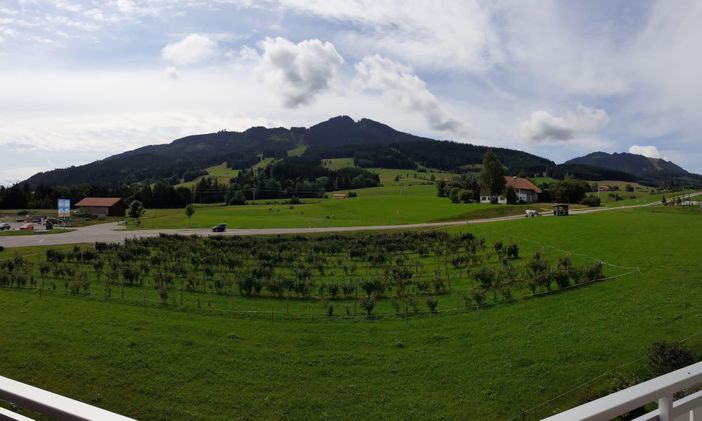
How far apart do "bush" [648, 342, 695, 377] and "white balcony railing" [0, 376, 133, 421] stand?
15730mm

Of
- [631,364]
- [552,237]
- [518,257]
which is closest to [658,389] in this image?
[631,364]

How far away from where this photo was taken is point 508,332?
792 inches

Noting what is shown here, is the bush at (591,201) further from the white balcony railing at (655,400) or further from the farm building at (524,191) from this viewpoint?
the white balcony railing at (655,400)

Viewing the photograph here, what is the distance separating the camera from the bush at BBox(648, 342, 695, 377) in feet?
45.5

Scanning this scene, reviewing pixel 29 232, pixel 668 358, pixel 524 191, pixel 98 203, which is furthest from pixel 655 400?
pixel 98 203

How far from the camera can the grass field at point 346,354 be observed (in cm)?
1534

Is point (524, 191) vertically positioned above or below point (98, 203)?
above

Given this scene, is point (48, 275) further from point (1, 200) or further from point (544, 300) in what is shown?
point (1, 200)

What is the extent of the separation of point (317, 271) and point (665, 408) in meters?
32.7

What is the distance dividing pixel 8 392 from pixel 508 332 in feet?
66.1

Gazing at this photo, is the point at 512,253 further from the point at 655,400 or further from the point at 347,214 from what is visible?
the point at 347,214

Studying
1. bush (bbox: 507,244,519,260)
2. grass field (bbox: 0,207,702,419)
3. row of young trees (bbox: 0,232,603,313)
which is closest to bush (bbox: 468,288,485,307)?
row of young trees (bbox: 0,232,603,313)

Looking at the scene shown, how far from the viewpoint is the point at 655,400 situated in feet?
8.02

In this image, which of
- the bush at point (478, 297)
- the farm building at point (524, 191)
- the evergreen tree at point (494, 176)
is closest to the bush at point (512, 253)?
the bush at point (478, 297)
